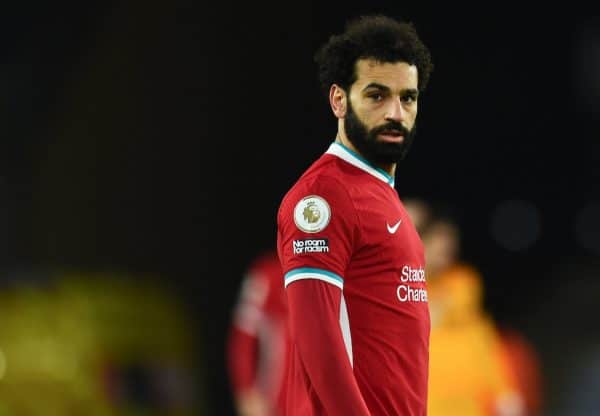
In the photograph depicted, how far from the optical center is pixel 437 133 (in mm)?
6680

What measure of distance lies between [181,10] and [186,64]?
310 millimetres

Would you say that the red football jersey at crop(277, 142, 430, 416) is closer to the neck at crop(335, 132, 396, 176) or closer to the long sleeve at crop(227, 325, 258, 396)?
the neck at crop(335, 132, 396, 176)

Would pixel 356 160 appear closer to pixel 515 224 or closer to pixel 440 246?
pixel 440 246

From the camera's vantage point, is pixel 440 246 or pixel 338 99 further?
pixel 440 246

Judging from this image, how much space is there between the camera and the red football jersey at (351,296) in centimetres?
239

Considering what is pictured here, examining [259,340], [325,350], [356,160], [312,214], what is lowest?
[259,340]

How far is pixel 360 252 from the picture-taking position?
2508mm

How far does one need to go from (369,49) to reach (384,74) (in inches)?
2.9

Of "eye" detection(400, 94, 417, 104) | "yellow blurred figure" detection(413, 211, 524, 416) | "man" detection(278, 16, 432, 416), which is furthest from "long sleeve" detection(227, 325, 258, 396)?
"eye" detection(400, 94, 417, 104)

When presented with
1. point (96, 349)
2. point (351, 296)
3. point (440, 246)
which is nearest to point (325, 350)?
point (351, 296)

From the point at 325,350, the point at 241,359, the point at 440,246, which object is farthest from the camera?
the point at 241,359

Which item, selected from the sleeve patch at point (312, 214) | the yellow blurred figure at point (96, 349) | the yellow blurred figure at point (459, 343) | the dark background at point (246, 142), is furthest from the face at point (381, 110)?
the yellow blurred figure at point (96, 349)

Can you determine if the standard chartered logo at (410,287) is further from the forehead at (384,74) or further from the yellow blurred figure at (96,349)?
the yellow blurred figure at (96,349)

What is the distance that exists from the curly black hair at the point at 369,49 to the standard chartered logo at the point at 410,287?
444 mm
